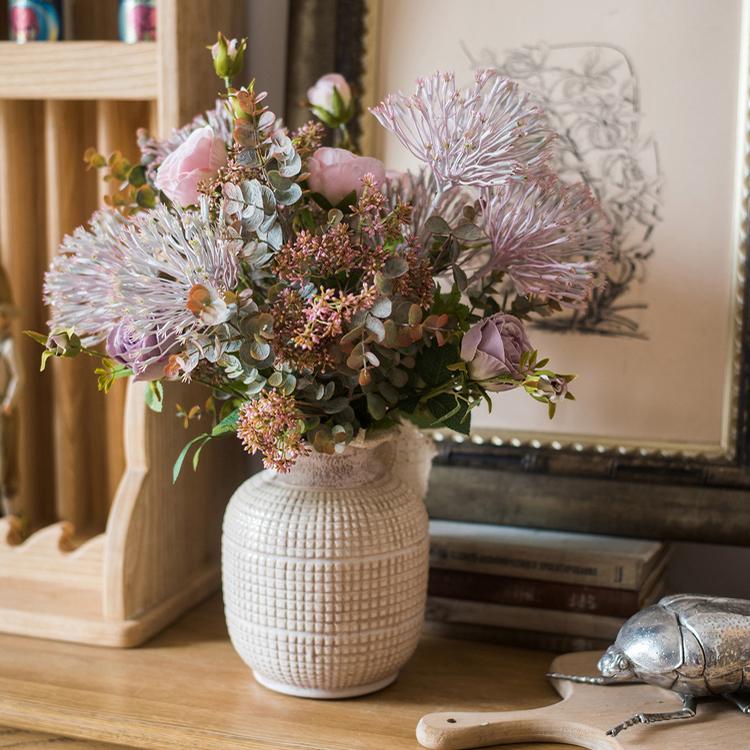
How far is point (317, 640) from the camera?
0.73m

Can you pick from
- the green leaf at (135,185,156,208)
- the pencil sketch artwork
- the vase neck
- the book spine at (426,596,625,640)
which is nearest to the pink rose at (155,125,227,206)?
the green leaf at (135,185,156,208)

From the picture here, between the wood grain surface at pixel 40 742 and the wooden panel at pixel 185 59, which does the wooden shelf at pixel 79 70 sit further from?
the wood grain surface at pixel 40 742

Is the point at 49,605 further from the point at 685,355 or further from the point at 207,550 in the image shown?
the point at 685,355

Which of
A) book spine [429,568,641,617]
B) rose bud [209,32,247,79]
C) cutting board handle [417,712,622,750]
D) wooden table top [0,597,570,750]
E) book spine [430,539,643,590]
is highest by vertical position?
rose bud [209,32,247,79]

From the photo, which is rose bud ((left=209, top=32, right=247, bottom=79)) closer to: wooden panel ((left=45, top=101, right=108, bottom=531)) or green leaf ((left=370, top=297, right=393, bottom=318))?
green leaf ((left=370, top=297, right=393, bottom=318))

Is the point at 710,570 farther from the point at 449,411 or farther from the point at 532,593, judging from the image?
the point at 449,411

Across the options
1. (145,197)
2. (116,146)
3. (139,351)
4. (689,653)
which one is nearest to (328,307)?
(139,351)

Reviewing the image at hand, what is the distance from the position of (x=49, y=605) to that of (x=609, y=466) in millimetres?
524

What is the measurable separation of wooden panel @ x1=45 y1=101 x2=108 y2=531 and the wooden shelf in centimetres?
7

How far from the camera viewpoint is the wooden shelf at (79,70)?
86 cm

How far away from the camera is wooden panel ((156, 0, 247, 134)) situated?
84cm

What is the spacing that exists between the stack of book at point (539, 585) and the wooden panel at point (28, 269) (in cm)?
44

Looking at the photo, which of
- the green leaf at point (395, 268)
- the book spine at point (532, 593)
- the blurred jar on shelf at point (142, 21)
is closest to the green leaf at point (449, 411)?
the green leaf at point (395, 268)

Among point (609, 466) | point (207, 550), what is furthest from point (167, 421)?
point (609, 466)
